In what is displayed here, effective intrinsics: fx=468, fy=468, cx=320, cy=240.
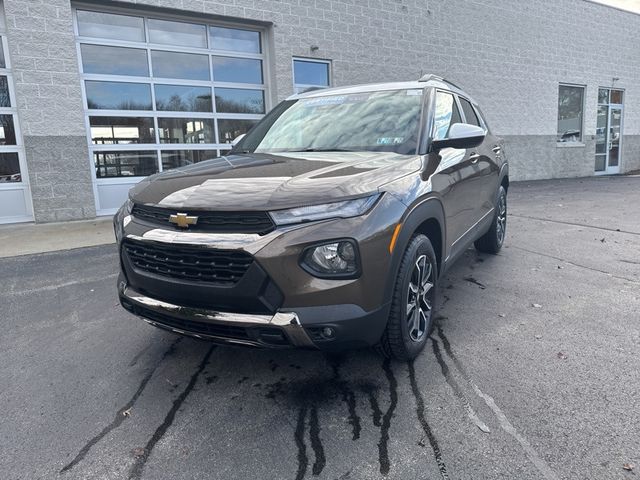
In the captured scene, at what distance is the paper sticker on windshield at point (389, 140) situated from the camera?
3234mm

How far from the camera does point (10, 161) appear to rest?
823 cm

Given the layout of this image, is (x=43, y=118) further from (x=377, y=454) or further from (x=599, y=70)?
(x=599, y=70)

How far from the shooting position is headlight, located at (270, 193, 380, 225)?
7.41ft

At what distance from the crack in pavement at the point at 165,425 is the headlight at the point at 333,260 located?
109 centimetres

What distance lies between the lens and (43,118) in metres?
8.09

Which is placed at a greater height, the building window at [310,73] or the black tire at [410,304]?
the building window at [310,73]

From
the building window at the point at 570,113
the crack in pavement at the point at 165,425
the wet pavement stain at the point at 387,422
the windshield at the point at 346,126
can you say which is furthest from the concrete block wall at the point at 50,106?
the building window at the point at 570,113

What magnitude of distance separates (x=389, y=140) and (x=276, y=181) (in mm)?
1116

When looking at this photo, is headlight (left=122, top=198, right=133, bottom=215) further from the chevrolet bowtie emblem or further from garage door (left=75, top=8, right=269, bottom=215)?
garage door (left=75, top=8, right=269, bottom=215)

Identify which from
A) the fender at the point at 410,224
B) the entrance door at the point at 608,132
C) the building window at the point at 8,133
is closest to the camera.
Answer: the fender at the point at 410,224

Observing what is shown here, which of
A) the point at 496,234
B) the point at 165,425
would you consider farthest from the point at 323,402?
the point at 496,234

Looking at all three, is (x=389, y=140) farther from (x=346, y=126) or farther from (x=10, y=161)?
(x=10, y=161)

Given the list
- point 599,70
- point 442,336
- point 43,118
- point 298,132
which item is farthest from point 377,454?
point 599,70

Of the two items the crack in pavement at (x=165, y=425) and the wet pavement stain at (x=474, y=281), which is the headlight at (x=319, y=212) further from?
the wet pavement stain at (x=474, y=281)
